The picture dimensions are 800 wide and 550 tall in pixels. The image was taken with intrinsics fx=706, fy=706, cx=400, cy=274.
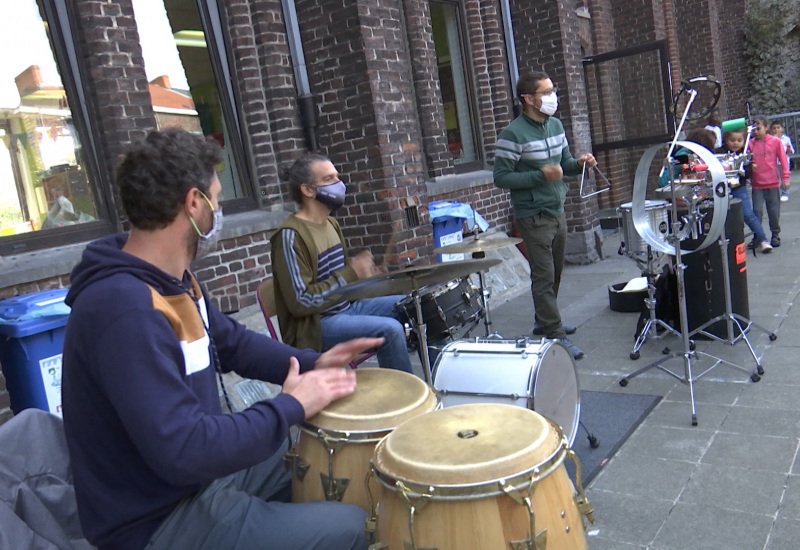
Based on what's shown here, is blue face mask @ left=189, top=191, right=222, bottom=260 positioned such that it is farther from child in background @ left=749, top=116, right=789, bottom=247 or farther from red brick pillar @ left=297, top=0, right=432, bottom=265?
child in background @ left=749, top=116, right=789, bottom=247

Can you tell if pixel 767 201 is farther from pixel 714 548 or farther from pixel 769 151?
pixel 714 548

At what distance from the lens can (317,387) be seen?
2084 millimetres

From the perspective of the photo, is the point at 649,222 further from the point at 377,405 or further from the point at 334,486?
the point at 334,486

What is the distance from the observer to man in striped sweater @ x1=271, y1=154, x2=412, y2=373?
3.83m

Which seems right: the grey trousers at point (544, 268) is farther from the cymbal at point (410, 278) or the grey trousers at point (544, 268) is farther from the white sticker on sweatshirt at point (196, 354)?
the white sticker on sweatshirt at point (196, 354)

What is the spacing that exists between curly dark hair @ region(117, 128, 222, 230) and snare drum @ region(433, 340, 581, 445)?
1784mm

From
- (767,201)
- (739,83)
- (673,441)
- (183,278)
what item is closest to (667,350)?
(673,441)

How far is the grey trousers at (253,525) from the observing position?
5.98 ft

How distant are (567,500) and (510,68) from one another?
8.08 meters

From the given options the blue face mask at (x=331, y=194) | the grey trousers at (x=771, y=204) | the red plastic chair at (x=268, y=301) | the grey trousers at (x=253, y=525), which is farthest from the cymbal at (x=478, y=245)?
the grey trousers at (x=771, y=204)

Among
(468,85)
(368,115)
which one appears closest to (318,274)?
(368,115)

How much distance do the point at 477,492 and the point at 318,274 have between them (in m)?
2.52

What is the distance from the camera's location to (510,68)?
9.16m

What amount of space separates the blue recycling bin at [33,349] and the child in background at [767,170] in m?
8.24
